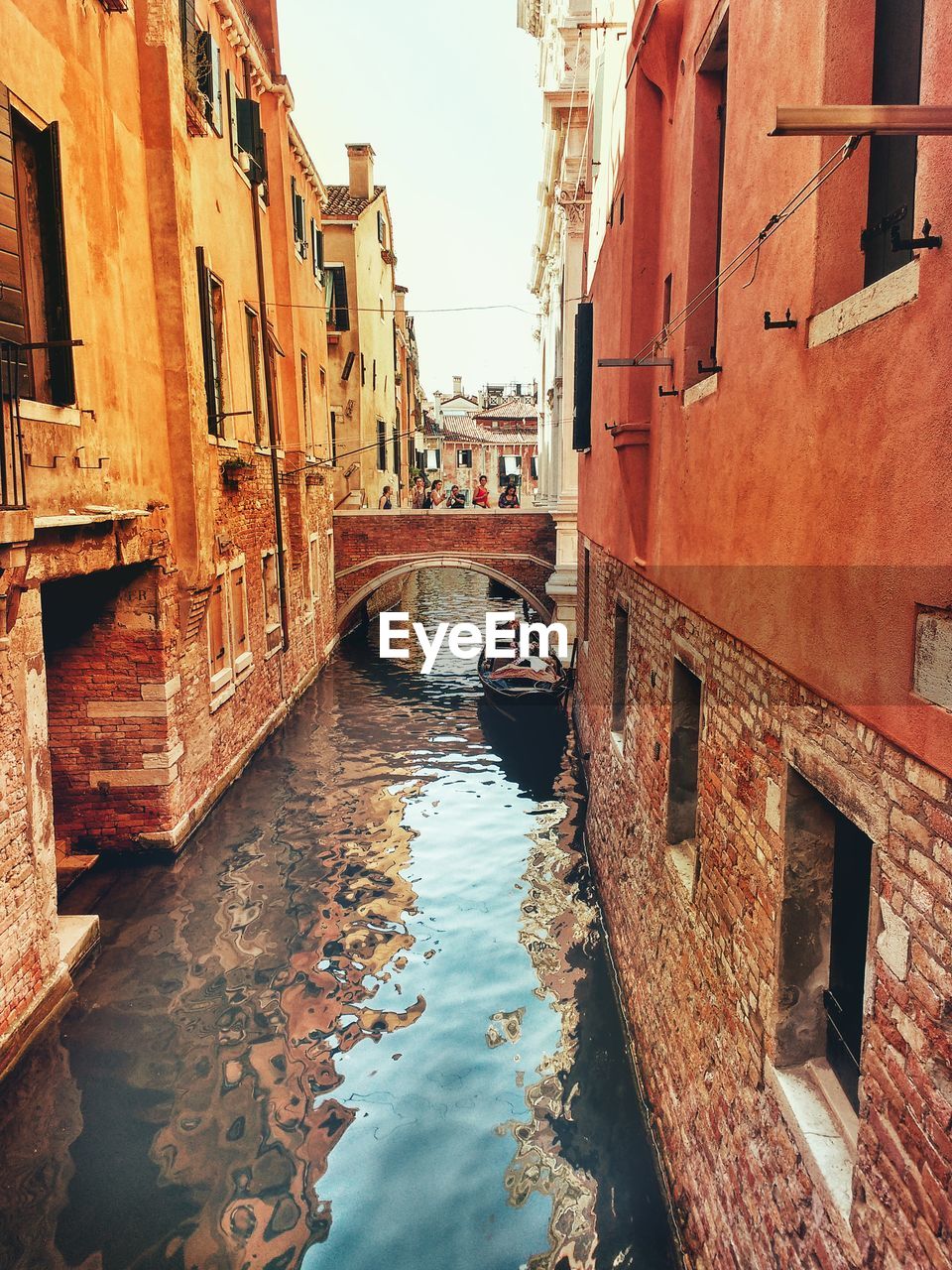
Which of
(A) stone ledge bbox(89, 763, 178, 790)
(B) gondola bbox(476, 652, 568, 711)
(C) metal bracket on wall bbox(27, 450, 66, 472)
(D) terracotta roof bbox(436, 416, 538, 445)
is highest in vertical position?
(D) terracotta roof bbox(436, 416, 538, 445)

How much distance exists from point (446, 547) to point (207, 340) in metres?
9.69

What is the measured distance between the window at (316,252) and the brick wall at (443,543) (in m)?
4.74

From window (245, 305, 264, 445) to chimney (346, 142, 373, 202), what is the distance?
14006mm

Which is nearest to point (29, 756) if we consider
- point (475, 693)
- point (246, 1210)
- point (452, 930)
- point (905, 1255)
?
point (246, 1210)

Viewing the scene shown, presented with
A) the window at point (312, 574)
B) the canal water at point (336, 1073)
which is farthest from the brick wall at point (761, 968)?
the window at point (312, 574)

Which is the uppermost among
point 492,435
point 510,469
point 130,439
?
point 492,435

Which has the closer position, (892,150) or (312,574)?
(892,150)

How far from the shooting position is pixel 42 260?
6.07 meters

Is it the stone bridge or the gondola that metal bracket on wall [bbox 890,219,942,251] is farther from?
the stone bridge

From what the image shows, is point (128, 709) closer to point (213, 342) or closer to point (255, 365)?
point (213, 342)

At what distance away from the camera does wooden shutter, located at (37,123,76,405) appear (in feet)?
19.6

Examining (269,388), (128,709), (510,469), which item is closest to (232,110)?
(269,388)

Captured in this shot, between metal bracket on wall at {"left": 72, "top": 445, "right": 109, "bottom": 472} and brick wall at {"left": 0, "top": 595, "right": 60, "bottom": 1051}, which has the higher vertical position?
metal bracket on wall at {"left": 72, "top": 445, "right": 109, "bottom": 472}

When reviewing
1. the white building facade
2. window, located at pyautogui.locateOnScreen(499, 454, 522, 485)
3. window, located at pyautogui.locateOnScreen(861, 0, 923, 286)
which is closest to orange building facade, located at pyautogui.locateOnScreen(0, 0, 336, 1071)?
window, located at pyautogui.locateOnScreen(861, 0, 923, 286)
